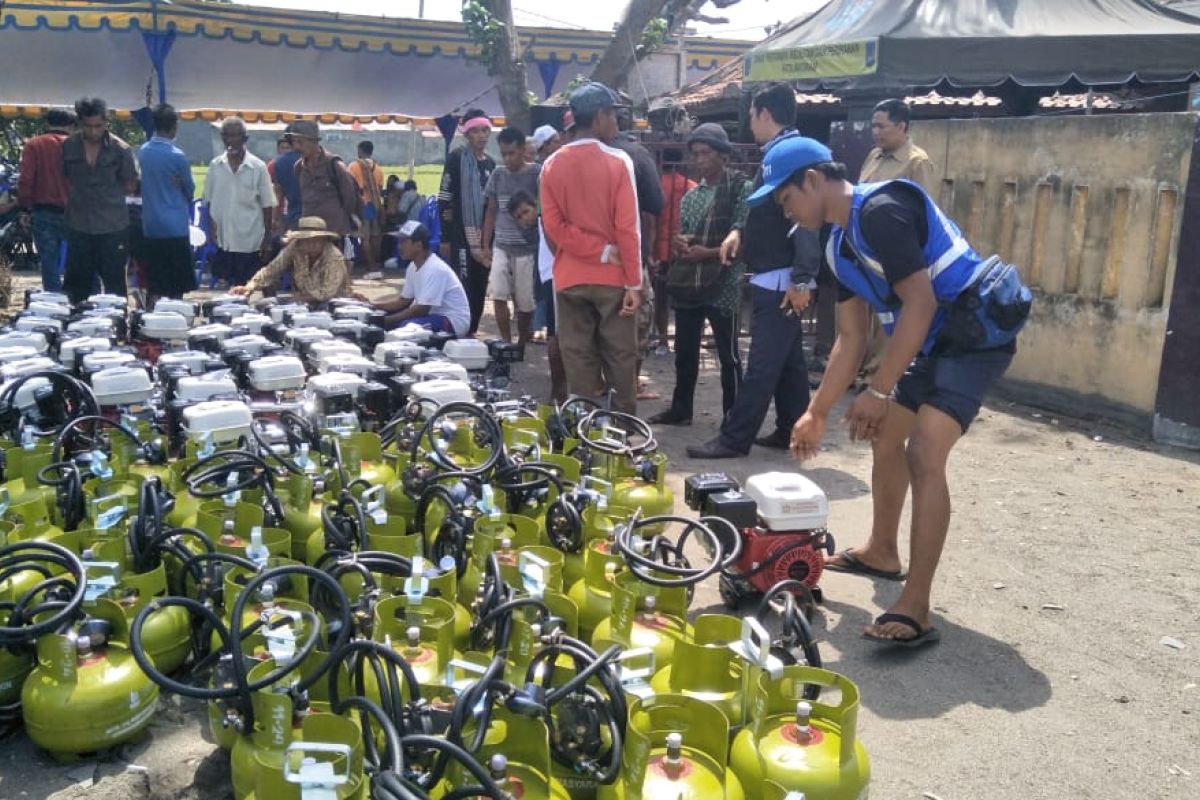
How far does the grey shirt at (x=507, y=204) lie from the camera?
805cm

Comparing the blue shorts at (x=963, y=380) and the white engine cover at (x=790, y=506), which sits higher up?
the blue shorts at (x=963, y=380)

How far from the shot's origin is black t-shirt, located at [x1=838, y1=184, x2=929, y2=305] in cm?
341

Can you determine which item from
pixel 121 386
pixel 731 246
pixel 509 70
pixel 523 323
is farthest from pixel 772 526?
pixel 509 70

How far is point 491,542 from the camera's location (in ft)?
10.8

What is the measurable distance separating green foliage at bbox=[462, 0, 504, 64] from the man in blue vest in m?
8.58

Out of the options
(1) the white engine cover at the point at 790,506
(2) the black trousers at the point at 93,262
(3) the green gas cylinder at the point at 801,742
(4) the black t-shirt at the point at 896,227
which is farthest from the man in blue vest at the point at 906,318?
(2) the black trousers at the point at 93,262

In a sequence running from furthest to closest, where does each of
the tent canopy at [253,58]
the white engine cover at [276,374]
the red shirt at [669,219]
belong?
the tent canopy at [253,58] < the red shirt at [669,219] < the white engine cover at [276,374]

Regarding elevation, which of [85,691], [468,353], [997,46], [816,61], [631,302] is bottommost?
[85,691]

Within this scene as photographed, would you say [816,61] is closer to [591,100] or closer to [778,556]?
[591,100]

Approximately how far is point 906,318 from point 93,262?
7.15 m

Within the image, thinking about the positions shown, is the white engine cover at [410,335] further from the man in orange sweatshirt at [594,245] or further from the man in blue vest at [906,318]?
the man in blue vest at [906,318]

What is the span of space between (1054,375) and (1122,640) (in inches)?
151

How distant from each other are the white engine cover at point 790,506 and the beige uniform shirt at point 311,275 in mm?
4802

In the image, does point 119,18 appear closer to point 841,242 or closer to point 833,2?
point 833,2
